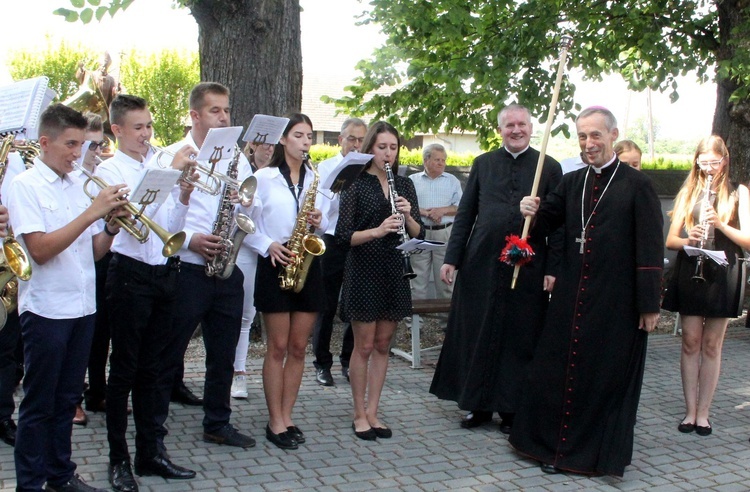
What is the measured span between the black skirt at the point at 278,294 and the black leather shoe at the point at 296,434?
2.74 ft

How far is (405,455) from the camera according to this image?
17.9 ft

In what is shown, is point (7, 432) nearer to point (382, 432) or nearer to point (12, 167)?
point (12, 167)

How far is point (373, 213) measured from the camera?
576 cm

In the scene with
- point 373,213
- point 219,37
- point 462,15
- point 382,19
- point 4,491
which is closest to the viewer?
point 4,491

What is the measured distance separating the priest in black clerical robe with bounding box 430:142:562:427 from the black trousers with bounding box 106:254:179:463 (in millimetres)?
2326

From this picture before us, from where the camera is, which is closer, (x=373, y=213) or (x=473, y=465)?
(x=473, y=465)

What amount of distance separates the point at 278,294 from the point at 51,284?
161cm

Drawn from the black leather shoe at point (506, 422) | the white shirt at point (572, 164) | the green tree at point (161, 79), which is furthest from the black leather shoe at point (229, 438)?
the green tree at point (161, 79)

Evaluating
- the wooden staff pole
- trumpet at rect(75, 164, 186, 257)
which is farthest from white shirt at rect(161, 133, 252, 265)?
the wooden staff pole

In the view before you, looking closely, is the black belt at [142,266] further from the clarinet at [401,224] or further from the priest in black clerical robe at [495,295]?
the priest in black clerical robe at [495,295]

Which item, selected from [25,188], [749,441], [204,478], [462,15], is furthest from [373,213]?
[462,15]

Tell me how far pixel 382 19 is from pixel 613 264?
6530 mm

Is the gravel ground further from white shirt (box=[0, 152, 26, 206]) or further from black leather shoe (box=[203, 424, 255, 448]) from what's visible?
white shirt (box=[0, 152, 26, 206])

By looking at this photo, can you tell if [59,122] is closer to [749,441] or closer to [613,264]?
[613,264]
